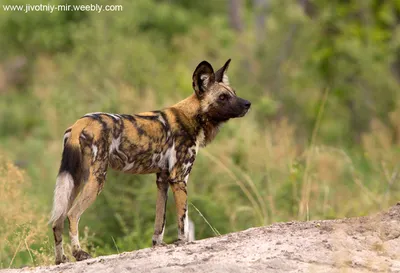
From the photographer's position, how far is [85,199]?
19.2 ft

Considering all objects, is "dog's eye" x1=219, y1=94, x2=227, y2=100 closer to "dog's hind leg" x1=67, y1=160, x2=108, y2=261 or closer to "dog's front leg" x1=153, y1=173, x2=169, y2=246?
"dog's front leg" x1=153, y1=173, x2=169, y2=246

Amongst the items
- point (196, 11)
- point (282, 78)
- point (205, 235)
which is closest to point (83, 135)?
point (205, 235)

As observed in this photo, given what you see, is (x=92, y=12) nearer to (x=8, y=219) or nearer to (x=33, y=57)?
(x=33, y=57)

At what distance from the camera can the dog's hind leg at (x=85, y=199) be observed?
5.83m

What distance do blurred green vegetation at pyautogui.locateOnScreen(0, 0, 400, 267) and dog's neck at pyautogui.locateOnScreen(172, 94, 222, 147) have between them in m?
2.25

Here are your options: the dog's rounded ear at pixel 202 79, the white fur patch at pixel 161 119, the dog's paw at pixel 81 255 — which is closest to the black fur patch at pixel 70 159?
the dog's paw at pixel 81 255

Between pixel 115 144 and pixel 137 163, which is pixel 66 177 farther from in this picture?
pixel 137 163

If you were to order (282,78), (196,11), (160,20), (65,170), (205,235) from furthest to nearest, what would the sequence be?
(196,11) → (160,20) → (282,78) → (205,235) → (65,170)

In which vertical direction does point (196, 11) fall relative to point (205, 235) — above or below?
above

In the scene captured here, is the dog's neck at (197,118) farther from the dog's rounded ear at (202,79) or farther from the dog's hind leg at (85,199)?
the dog's hind leg at (85,199)

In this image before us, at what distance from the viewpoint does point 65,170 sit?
19.0 feet

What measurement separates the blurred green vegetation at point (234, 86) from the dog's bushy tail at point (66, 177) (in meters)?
2.85

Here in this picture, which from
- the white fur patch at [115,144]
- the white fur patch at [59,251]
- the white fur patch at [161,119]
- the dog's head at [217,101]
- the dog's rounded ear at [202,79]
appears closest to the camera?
the white fur patch at [59,251]

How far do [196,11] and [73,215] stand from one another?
2057 cm
